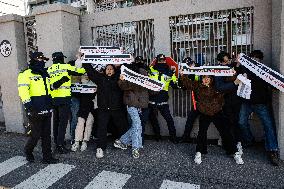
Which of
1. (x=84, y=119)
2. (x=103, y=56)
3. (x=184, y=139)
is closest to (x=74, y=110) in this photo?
(x=84, y=119)

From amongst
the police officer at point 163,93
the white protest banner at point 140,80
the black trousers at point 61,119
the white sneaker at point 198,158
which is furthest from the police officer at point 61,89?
the white sneaker at point 198,158

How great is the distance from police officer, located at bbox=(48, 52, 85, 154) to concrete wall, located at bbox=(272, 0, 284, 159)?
3832 millimetres

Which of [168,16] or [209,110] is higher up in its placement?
[168,16]

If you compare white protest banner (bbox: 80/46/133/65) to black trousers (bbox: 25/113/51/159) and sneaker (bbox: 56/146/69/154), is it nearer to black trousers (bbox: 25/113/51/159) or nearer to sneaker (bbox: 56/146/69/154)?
black trousers (bbox: 25/113/51/159)

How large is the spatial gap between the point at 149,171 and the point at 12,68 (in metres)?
5.04

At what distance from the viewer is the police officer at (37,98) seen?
15.9 feet

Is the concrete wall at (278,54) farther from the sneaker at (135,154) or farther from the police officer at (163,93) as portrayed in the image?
the sneaker at (135,154)

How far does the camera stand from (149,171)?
4.63m

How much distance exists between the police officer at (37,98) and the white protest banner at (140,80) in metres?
1.52

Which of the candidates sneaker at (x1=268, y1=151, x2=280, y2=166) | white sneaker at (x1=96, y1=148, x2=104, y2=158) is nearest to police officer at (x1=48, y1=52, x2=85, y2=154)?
white sneaker at (x1=96, y1=148, x2=104, y2=158)

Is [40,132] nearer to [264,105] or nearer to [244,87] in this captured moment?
[244,87]

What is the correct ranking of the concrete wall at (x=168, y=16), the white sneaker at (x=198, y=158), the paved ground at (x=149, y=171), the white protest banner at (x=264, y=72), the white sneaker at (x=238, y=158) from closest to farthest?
the paved ground at (x=149, y=171), the white protest banner at (x=264, y=72), the white sneaker at (x=238, y=158), the white sneaker at (x=198, y=158), the concrete wall at (x=168, y=16)

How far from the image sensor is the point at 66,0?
141 feet

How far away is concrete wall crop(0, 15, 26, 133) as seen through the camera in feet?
23.8
